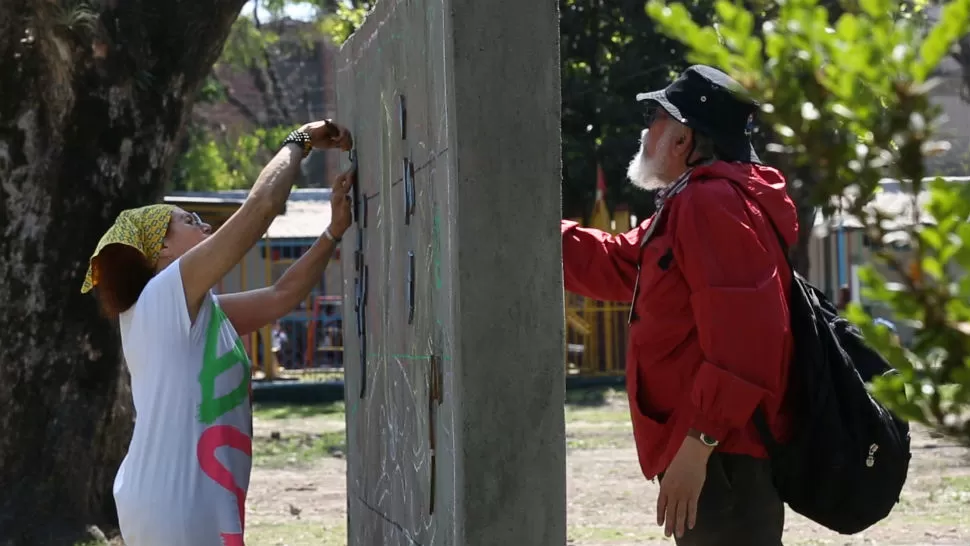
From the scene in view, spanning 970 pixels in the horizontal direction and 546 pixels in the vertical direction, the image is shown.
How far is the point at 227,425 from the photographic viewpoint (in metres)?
4.57

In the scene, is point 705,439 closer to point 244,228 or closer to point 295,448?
point 244,228

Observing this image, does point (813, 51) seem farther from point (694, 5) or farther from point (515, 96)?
point (694, 5)

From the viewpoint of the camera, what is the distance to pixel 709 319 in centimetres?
375

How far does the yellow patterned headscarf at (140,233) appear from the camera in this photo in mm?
4664

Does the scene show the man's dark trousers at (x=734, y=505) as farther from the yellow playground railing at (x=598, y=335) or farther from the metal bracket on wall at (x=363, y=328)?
the yellow playground railing at (x=598, y=335)

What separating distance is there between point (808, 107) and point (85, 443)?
716cm

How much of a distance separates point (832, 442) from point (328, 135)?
243cm

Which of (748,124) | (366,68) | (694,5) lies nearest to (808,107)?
(748,124)

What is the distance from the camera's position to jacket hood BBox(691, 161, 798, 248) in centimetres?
393

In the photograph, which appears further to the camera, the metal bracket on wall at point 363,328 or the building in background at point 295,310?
the building in background at point 295,310

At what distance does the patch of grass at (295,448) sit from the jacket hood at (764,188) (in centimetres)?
904

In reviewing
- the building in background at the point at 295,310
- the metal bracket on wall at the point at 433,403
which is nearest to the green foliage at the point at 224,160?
the building in background at the point at 295,310

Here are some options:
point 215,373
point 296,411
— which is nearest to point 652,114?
point 215,373

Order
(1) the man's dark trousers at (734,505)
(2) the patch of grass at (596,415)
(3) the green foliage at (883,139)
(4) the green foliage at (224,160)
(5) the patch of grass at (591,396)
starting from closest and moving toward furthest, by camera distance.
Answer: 1. (3) the green foliage at (883,139)
2. (1) the man's dark trousers at (734,505)
3. (2) the patch of grass at (596,415)
4. (5) the patch of grass at (591,396)
5. (4) the green foliage at (224,160)
